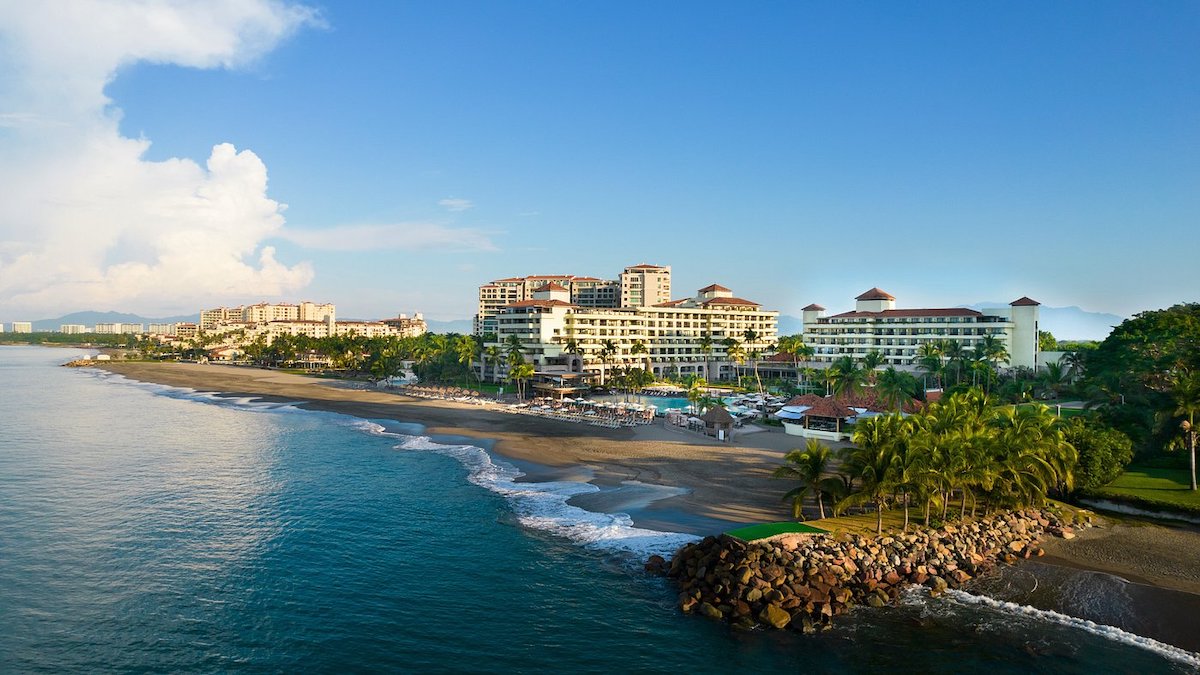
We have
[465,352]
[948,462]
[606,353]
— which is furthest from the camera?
[606,353]

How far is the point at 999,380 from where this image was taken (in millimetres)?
93562

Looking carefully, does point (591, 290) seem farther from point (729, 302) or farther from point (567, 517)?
point (567, 517)

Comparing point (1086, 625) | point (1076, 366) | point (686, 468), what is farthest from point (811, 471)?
point (1076, 366)

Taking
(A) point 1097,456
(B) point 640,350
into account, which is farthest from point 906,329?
(A) point 1097,456

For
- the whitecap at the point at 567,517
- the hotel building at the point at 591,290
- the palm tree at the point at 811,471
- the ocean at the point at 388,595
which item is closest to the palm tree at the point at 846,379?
the whitecap at the point at 567,517

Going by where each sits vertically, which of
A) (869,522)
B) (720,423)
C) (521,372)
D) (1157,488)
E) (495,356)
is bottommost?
(869,522)

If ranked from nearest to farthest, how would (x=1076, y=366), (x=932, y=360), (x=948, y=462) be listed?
(x=948, y=462)
(x=1076, y=366)
(x=932, y=360)

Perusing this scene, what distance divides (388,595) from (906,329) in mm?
107123

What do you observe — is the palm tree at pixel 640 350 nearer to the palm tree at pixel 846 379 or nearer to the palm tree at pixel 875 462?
the palm tree at pixel 846 379

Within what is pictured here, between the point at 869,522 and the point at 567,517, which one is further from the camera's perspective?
the point at 567,517

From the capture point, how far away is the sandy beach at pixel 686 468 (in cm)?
3238

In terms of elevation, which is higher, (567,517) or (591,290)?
(591,290)

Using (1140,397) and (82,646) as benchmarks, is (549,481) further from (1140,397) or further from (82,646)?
(1140,397)

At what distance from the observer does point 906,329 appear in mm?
115250
